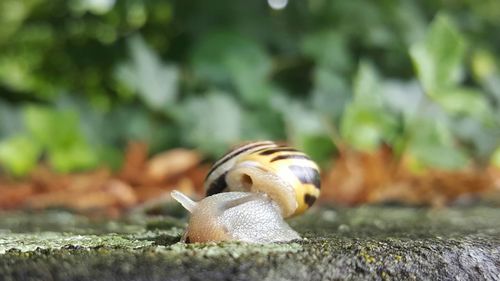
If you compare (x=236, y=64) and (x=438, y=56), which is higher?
(x=236, y=64)

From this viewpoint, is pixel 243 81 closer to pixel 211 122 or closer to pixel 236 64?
pixel 236 64

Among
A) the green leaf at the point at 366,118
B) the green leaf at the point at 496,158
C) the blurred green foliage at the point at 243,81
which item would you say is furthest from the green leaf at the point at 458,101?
the green leaf at the point at 496,158

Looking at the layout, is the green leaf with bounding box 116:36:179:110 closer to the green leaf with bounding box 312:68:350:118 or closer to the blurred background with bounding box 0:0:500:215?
the blurred background with bounding box 0:0:500:215

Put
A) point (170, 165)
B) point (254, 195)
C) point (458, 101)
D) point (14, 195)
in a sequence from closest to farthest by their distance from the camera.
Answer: point (254, 195)
point (458, 101)
point (14, 195)
point (170, 165)

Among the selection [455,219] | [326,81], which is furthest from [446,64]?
[326,81]

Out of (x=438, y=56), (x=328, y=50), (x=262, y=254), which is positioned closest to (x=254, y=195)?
(x=262, y=254)

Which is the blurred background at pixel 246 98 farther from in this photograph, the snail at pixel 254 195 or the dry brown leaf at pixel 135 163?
the snail at pixel 254 195

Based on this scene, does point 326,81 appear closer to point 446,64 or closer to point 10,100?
point 446,64
